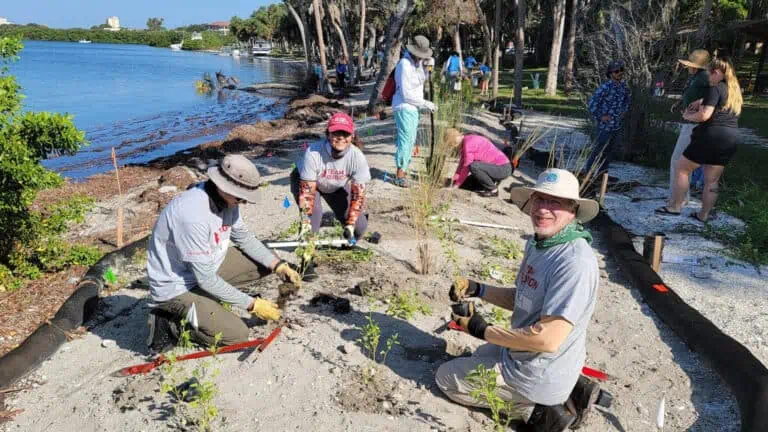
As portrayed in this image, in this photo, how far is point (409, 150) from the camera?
7246 mm

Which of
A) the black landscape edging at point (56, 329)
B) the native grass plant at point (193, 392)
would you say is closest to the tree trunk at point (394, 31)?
the black landscape edging at point (56, 329)

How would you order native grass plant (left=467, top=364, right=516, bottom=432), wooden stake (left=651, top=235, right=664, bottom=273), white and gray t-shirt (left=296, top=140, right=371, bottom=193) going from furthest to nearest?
wooden stake (left=651, top=235, right=664, bottom=273)
white and gray t-shirt (left=296, top=140, right=371, bottom=193)
native grass plant (left=467, top=364, right=516, bottom=432)

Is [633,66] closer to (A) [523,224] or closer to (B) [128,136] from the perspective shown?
(A) [523,224]

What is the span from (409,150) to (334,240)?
2568 mm

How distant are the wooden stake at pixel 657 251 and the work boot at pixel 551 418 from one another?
8.87 ft

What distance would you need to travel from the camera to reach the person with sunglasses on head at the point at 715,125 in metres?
5.71

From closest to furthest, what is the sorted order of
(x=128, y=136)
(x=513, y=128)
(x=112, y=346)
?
(x=112, y=346)
(x=513, y=128)
(x=128, y=136)

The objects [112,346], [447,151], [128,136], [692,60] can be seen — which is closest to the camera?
[112,346]

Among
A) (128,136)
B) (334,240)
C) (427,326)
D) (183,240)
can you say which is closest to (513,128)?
(334,240)

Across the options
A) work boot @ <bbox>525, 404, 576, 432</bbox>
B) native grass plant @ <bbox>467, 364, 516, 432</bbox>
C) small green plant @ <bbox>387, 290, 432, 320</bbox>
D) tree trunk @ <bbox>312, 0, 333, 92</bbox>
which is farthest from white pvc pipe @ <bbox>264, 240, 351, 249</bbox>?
tree trunk @ <bbox>312, 0, 333, 92</bbox>

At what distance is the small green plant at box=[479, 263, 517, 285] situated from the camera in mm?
4754

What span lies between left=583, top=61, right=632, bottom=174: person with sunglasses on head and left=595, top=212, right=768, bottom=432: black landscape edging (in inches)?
104

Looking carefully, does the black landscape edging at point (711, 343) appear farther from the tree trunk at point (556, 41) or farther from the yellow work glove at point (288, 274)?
the tree trunk at point (556, 41)

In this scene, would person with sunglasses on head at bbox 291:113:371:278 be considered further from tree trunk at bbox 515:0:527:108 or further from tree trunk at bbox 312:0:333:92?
tree trunk at bbox 312:0:333:92
